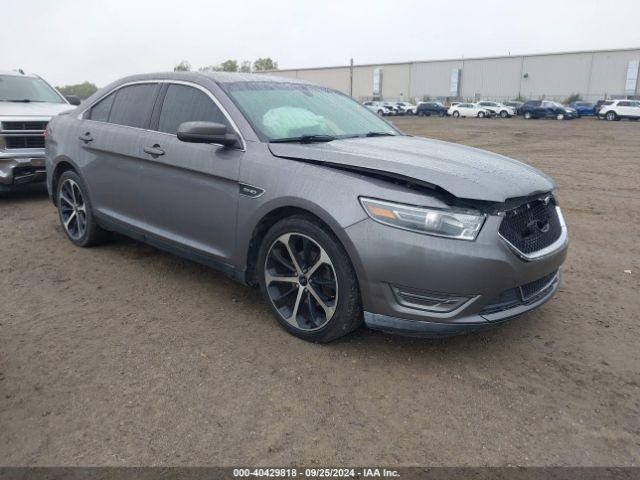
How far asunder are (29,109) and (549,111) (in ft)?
133

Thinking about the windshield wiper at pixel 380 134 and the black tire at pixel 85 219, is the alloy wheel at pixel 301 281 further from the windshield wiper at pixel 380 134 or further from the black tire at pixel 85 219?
the black tire at pixel 85 219

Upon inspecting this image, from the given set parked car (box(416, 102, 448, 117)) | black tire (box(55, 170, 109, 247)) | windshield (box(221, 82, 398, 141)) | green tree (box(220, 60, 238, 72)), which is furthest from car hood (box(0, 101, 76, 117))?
green tree (box(220, 60, 238, 72))

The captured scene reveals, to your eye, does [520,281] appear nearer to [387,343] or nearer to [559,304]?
[387,343]

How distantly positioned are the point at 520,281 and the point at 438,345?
2.32 ft

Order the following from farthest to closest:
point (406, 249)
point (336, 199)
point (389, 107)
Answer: point (389, 107), point (336, 199), point (406, 249)

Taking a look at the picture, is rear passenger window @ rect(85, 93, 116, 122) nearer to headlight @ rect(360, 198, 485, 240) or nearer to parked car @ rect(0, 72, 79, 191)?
parked car @ rect(0, 72, 79, 191)

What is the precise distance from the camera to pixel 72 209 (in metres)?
5.41

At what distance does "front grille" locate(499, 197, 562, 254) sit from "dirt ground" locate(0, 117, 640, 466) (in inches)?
27.4

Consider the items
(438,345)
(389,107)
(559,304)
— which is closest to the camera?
(438,345)

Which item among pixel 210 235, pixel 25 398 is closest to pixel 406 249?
pixel 210 235

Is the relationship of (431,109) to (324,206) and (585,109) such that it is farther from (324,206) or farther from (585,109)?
(324,206)

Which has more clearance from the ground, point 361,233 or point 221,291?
point 361,233

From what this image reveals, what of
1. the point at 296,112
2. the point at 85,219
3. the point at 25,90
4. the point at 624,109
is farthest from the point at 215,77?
the point at 624,109

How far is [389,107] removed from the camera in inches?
2088
